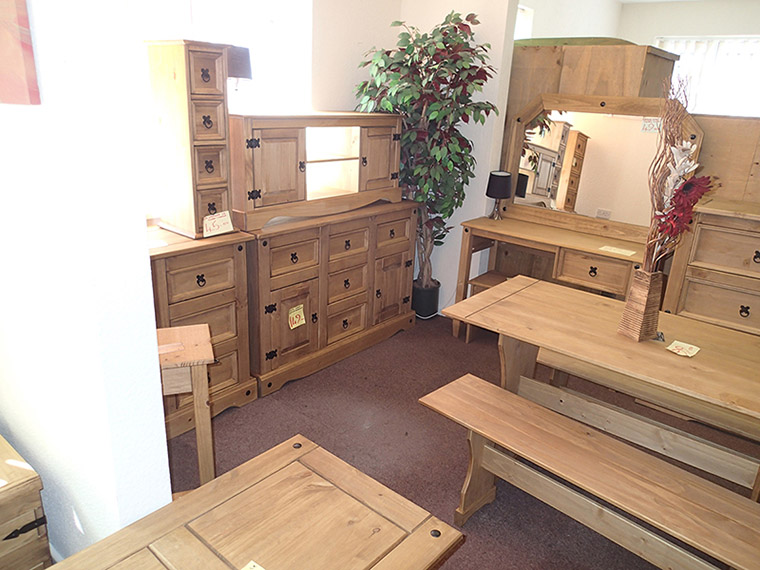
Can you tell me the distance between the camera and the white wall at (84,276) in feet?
3.53

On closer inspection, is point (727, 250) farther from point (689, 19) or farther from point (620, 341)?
point (689, 19)

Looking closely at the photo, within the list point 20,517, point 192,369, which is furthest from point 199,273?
point 20,517

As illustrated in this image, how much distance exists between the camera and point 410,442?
273cm

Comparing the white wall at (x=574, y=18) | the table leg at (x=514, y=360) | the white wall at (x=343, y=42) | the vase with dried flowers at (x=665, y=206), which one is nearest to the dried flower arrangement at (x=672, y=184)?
the vase with dried flowers at (x=665, y=206)

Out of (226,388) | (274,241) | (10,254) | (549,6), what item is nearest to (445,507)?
(226,388)

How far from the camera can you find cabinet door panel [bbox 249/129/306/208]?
279 centimetres

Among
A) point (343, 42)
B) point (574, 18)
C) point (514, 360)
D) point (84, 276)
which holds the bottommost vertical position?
point (514, 360)

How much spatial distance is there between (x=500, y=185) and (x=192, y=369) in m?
2.67

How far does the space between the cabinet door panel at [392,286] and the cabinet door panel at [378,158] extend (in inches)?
→ 19.2

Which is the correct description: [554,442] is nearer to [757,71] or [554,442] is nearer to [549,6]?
[549,6]

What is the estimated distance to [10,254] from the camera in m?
1.51

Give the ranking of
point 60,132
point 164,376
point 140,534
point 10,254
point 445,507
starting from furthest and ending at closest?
1. point 445,507
2. point 164,376
3. point 10,254
4. point 140,534
5. point 60,132

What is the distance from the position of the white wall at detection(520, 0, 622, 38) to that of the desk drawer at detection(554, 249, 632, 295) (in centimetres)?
259

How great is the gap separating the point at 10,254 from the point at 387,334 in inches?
101
